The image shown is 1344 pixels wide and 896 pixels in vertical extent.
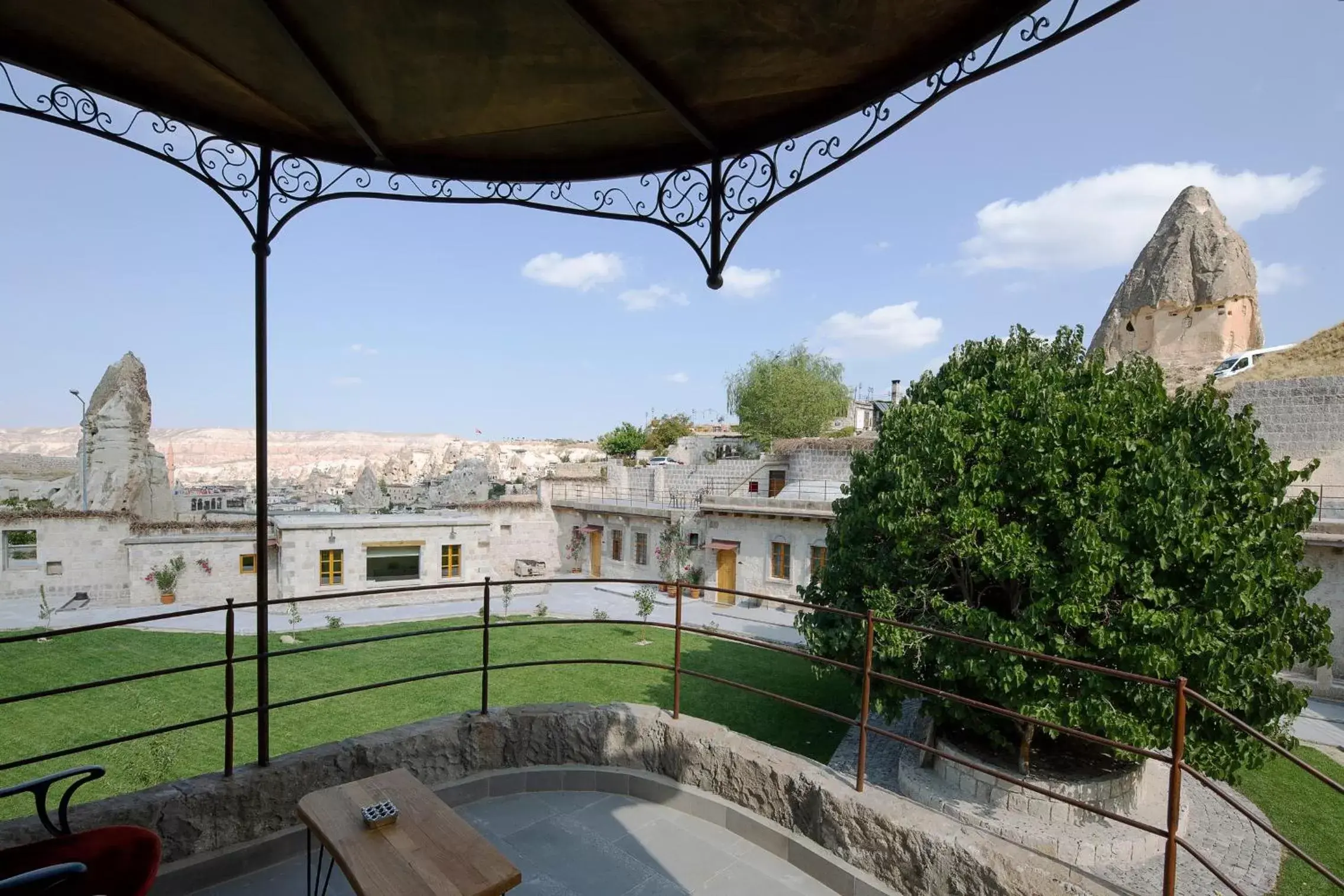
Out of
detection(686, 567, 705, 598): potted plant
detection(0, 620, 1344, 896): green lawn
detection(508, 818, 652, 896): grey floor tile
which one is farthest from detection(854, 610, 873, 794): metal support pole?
detection(686, 567, 705, 598): potted plant

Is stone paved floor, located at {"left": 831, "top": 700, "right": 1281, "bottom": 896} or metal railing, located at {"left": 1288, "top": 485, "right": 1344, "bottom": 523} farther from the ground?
metal railing, located at {"left": 1288, "top": 485, "right": 1344, "bottom": 523}

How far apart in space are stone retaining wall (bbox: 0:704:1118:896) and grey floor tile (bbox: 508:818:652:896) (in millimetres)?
514

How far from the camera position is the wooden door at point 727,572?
19.9m

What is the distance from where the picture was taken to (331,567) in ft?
59.3

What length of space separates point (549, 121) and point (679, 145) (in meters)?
0.59

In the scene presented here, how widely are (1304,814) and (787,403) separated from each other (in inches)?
1149

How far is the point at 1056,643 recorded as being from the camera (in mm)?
6477

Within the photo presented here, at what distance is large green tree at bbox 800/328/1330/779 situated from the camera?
6.25 meters

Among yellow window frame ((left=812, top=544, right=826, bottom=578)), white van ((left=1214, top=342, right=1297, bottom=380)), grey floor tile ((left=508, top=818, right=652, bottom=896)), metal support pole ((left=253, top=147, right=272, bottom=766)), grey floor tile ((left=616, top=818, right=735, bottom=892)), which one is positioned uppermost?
white van ((left=1214, top=342, right=1297, bottom=380))

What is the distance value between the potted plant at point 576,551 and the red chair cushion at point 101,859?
23.7 m

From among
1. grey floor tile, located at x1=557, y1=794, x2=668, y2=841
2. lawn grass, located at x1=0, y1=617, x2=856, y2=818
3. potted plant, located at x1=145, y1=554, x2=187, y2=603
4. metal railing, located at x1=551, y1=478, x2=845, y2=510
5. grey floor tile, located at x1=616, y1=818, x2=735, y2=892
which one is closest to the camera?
grey floor tile, located at x1=616, y1=818, x2=735, y2=892

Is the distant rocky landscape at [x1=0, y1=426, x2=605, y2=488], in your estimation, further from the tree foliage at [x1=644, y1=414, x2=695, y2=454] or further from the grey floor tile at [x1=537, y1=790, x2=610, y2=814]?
the grey floor tile at [x1=537, y1=790, x2=610, y2=814]

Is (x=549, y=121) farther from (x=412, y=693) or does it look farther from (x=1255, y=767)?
(x=412, y=693)

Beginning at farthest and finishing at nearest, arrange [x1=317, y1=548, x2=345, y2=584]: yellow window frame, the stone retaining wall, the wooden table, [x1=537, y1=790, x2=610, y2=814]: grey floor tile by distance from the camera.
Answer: [x1=317, y1=548, x2=345, y2=584]: yellow window frame, [x1=537, y1=790, x2=610, y2=814]: grey floor tile, the stone retaining wall, the wooden table
